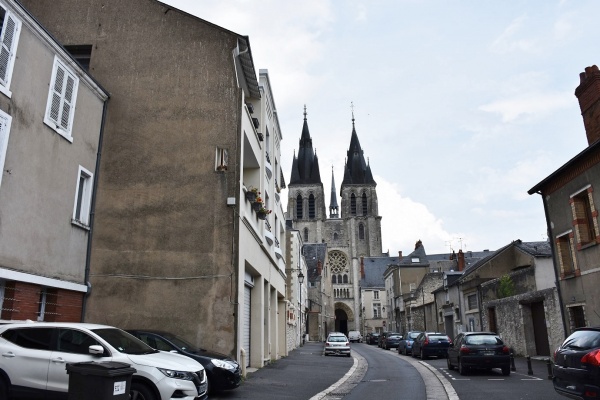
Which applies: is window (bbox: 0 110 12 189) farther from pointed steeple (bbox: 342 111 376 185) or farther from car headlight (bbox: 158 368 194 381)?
pointed steeple (bbox: 342 111 376 185)

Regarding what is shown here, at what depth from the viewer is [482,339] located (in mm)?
16344

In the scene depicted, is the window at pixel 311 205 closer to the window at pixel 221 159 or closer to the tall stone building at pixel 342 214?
the tall stone building at pixel 342 214

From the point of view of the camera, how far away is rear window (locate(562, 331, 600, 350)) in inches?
317

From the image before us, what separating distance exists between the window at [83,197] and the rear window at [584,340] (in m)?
12.1

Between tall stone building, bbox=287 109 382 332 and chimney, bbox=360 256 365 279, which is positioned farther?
tall stone building, bbox=287 109 382 332

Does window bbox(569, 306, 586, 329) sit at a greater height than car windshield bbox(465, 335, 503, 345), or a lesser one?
greater

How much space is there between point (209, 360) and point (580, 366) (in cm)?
712

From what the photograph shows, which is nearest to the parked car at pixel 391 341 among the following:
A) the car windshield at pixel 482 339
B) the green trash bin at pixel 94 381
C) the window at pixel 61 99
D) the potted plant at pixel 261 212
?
the car windshield at pixel 482 339

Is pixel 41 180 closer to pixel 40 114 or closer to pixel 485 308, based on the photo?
pixel 40 114

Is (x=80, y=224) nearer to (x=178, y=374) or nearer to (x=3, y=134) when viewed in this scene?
(x=3, y=134)

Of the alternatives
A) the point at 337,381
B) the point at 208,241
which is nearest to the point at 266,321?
the point at 337,381

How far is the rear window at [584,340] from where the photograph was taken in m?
8.06

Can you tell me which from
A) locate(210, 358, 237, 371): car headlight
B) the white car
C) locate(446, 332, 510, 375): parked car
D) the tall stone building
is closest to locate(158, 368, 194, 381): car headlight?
the white car

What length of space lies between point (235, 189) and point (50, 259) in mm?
5147
